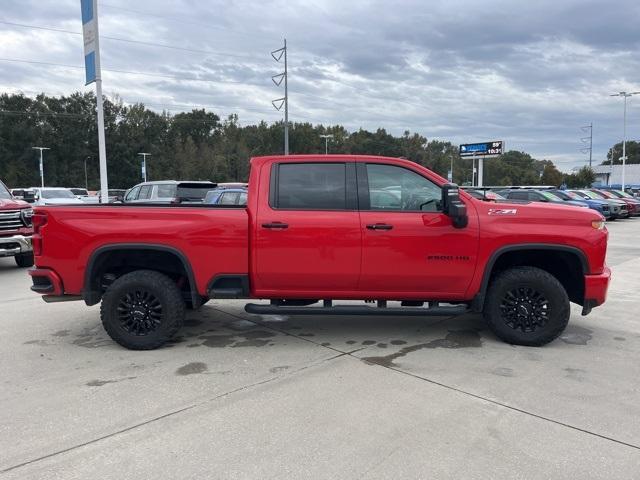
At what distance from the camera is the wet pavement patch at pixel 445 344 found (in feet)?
16.3

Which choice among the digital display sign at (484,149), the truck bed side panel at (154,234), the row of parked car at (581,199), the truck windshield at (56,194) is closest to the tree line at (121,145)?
the digital display sign at (484,149)

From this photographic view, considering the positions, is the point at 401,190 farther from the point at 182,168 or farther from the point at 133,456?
the point at 182,168

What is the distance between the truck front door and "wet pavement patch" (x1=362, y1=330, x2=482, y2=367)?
0.56 metres

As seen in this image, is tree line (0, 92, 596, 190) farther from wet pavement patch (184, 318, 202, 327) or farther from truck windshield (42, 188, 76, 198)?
wet pavement patch (184, 318, 202, 327)

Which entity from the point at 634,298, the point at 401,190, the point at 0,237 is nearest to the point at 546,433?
the point at 401,190

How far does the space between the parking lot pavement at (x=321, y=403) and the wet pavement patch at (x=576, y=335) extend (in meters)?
0.02

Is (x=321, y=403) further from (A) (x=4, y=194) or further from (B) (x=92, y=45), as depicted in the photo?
(B) (x=92, y=45)

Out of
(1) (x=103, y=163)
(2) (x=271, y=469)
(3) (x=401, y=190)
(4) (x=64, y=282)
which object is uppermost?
(1) (x=103, y=163)

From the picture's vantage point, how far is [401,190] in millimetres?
5250

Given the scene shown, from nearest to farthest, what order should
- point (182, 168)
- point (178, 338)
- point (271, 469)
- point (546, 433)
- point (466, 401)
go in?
point (271, 469) → point (546, 433) → point (466, 401) → point (178, 338) → point (182, 168)

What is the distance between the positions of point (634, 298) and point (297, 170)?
579 cm

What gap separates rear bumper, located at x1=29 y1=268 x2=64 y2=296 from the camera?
5.22m

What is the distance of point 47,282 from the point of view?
5262 mm

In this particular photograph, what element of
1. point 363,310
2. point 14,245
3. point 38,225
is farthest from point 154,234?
point 14,245
